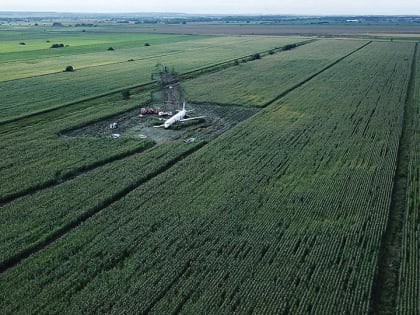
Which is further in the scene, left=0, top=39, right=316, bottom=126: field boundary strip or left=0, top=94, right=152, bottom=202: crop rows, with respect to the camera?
left=0, top=39, right=316, bottom=126: field boundary strip

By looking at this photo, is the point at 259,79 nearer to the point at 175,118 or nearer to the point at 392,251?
the point at 175,118

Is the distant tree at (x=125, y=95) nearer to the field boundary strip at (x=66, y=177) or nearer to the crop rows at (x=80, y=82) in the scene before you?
the crop rows at (x=80, y=82)

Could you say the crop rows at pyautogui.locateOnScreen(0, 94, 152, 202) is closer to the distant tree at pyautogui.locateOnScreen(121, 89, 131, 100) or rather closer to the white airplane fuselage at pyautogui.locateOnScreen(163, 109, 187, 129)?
the white airplane fuselage at pyautogui.locateOnScreen(163, 109, 187, 129)

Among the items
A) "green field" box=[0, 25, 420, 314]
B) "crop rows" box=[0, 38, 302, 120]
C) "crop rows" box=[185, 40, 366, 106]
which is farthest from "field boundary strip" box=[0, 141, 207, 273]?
"crop rows" box=[0, 38, 302, 120]

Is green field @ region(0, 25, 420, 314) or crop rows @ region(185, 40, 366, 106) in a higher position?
crop rows @ region(185, 40, 366, 106)

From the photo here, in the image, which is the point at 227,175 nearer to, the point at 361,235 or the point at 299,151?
the point at 299,151

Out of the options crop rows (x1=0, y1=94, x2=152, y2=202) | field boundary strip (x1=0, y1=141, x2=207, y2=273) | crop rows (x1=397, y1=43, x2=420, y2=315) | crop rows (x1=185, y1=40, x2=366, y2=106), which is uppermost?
crop rows (x1=185, y1=40, x2=366, y2=106)
